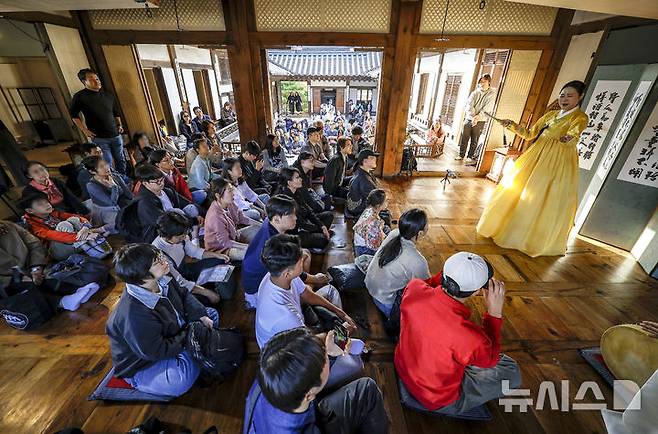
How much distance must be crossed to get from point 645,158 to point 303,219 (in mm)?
4566

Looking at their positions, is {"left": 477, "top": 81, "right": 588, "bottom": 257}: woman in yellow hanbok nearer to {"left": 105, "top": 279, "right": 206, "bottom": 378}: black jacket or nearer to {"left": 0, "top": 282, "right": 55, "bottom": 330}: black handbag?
{"left": 105, "top": 279, "right": 206, "bottom": 378}: black jacket

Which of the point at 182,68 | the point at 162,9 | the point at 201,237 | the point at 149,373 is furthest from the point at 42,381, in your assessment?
the point at 182,68

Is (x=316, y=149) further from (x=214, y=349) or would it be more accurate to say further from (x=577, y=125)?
(x=214, y=349)

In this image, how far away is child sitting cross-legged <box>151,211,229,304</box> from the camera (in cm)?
247

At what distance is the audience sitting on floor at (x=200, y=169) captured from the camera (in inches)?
178

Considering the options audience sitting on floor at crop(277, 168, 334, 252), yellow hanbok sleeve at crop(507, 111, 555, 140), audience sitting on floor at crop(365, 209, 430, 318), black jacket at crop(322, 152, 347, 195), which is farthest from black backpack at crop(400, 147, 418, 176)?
audience sitting on floor at crop(365, 209, 430, 318)

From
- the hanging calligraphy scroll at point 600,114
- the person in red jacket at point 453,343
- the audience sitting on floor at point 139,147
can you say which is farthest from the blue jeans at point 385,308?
A: the audience sitting on floor at point 139,147

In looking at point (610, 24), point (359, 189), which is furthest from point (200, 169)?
point (610, 24)

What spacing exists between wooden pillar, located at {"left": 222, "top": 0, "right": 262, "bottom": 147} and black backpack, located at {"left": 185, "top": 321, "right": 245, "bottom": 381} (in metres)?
4.97

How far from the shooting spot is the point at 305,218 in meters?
3.96

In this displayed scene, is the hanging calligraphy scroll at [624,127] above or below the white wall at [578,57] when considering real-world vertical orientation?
below

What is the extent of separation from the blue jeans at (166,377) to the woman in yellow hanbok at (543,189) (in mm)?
4194

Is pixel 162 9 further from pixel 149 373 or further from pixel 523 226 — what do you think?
pixel 523 226

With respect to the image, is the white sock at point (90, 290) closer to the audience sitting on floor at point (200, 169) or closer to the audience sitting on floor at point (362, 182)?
the audience sitting on floor at point (200, 169)
